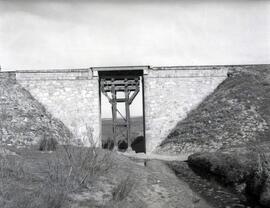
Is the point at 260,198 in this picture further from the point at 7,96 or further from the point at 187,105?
→ the point at 7,96

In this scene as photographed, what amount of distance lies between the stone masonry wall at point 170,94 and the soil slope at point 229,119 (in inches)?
17.5

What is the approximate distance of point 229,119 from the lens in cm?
1770

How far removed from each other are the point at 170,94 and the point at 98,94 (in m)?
4.03

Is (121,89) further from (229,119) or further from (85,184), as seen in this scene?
(85,184)

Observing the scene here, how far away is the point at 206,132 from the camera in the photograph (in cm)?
1730

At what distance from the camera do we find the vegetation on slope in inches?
635

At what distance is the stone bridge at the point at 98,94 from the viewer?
19.1m

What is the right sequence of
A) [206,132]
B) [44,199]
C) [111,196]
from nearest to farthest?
[44,199]
[111,196]
[206,132]

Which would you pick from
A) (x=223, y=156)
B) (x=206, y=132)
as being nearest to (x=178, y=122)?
(x=206, y=132)

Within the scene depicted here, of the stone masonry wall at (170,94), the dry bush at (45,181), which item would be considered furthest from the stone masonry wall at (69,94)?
the dry bush at (45,181)

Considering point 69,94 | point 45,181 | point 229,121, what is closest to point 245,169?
point 45,181

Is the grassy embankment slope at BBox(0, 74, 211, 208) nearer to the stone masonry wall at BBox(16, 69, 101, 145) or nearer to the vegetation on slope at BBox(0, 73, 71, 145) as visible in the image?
the vegetation on slope at BBox(0, 73, 71, 145)

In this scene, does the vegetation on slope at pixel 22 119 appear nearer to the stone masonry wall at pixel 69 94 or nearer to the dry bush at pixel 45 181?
the stone masonry wall at pixel 69 94

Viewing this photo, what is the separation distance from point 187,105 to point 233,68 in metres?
3.88
